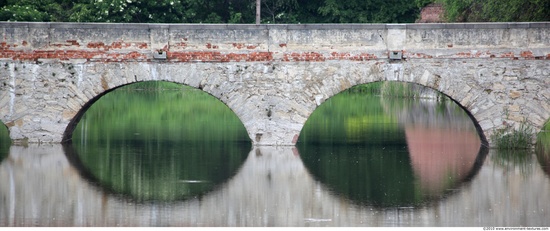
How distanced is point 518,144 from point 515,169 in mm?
2605

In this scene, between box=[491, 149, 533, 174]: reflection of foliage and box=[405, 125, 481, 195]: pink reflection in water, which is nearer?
box=[405, 125, 481, 195]: pink reflection in water

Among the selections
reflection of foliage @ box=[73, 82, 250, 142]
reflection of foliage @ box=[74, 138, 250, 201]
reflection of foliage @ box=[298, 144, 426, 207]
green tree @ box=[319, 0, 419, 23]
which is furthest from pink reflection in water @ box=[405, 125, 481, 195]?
green tree @ box=[319, 0, 419, 23]

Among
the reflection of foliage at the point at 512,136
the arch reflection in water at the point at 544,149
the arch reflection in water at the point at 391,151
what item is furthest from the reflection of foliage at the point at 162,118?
the arch reflection in water at the point at 544,149

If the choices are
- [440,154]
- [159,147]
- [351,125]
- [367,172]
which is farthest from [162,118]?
[367,172]

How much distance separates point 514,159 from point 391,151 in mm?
2619

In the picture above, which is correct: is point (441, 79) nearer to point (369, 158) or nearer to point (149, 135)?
point (369, 158)

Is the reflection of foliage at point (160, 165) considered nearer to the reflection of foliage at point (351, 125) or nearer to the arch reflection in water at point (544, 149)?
the reflection of foliage at point (351, 125)

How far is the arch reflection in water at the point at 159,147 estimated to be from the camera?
52.3ft

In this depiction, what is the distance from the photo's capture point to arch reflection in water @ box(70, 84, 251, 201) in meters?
15.9

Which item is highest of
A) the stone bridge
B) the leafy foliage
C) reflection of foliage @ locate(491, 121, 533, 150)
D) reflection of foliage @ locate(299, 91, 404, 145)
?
the leafy foliage

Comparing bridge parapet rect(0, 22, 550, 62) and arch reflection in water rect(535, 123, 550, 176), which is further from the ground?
bridge parapet rect(0, 22, 550, 62)

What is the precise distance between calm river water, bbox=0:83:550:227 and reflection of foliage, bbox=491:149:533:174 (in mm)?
36

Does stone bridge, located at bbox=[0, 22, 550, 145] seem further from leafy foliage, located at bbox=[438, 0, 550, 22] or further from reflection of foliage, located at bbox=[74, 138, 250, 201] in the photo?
leafy foliage, located at bbox=[438, 0, 550, 22]

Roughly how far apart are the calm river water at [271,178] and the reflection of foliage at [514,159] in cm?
4
